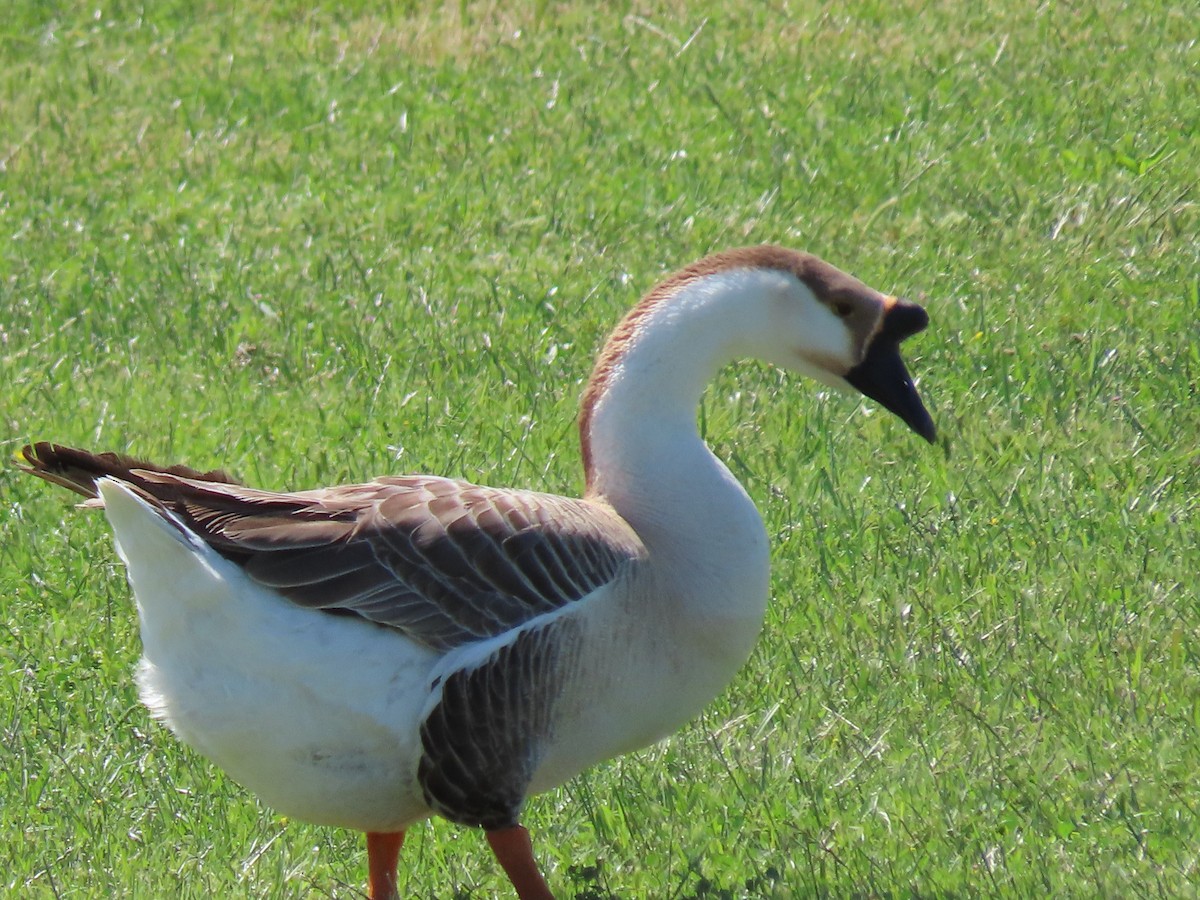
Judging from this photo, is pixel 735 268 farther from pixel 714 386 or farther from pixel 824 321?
pixel 714 386

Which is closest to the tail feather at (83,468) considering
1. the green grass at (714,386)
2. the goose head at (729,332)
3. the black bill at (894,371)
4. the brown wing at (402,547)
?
the brown wing at (402,547)

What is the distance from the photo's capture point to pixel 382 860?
412 cm

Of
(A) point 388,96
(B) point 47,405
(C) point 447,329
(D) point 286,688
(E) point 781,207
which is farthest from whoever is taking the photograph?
(A) point 388,96

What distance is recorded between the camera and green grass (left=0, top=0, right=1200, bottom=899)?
4273 millimetres

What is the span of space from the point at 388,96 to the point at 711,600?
666cm

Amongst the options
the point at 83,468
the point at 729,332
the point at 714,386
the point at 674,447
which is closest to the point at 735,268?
the point at 729,332

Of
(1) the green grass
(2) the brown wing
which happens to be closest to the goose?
(2) the brown wing

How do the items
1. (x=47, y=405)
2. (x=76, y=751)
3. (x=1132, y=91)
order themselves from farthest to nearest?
1. (x=1132, y=91)
2. (x=47, y=405)
3. (x=76, y=751)

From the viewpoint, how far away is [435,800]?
3789mm

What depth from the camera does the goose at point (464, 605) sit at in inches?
146

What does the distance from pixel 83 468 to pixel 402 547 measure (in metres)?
0.72

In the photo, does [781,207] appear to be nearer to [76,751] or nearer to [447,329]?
[447,329]

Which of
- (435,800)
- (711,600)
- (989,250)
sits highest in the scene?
(711,600)

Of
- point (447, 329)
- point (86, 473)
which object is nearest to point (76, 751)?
point (86, 473)
